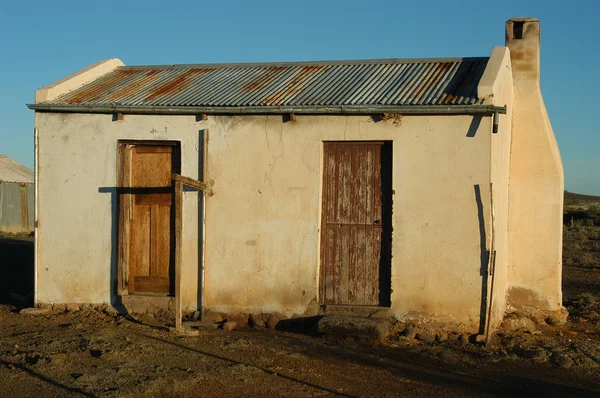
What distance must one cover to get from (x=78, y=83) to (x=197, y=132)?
2.89 metres

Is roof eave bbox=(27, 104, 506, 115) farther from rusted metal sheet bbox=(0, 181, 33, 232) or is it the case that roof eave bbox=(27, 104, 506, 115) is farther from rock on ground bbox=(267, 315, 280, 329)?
rusted metal sheet bbox=(0, 181, 33, 232)

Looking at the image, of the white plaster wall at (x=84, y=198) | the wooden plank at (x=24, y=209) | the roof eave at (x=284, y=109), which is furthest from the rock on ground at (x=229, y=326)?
the wooden plank at (x=24, y=209)

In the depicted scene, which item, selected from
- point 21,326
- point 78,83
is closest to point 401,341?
point 21,326

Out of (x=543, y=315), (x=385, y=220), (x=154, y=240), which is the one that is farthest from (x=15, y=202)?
(x=543, y=315)

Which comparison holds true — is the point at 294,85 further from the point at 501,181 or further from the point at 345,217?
the point at 501,181

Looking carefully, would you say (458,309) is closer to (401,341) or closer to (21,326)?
(401,341)

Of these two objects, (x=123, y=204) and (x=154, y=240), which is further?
(x=154, y=240)

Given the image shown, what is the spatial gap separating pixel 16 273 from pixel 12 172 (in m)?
15.9

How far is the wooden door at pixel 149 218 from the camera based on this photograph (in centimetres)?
1109

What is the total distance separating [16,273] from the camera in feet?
52.7

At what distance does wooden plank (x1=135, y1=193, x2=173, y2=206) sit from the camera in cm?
1108

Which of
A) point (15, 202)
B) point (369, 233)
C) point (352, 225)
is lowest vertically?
point (15, 202)

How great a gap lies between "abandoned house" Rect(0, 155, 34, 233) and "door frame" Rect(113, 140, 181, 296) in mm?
19561

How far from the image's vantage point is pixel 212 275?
1075cm
